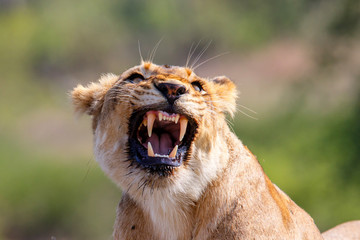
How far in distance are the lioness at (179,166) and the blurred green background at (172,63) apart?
3.57 m

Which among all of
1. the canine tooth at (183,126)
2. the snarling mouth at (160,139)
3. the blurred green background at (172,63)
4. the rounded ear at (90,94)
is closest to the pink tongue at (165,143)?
the snarling mouth at (160,139)

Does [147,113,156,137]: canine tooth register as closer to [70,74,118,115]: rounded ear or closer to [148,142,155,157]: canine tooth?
[148,142,155,157]: canine tooth

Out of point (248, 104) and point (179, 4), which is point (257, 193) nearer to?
point (248, 104)

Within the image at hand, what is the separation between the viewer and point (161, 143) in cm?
443

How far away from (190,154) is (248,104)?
22.6 metres

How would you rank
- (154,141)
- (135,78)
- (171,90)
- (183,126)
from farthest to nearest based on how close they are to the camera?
(135,78) → (154,141) → (183,126) → (171,90)

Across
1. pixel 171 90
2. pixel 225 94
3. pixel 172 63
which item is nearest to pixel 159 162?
pixel 171 90

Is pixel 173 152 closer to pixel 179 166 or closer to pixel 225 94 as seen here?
pixel 179 166

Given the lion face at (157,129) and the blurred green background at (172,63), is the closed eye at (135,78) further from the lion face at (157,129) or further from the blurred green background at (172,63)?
the blurred green background at (172,63)

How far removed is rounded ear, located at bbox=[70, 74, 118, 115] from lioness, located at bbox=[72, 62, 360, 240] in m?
0.22

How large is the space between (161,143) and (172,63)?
23.4m

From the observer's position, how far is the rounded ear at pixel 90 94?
15.9 ft

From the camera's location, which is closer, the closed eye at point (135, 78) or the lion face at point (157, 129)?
the lion face at point (157, 129)

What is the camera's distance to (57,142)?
24.5 meters
